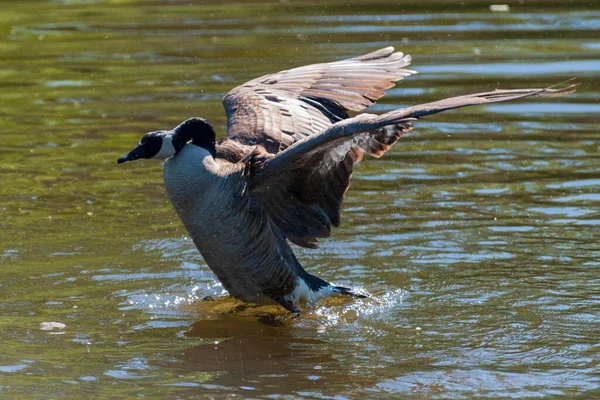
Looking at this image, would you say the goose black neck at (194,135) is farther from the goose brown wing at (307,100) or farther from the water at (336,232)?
the water at (336,232)

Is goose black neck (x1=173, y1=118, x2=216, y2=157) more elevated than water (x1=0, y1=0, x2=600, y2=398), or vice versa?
goose black neck (x1=173, y1=118, x2=216, y2=157)

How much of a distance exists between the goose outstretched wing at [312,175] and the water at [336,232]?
26.9 inches

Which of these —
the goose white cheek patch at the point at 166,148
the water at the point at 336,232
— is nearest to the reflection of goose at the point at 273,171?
the goose white cheek patch at the point at 166,148

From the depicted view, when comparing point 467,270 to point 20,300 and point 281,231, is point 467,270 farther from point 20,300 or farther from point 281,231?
point 20,300

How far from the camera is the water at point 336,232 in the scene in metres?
6.73

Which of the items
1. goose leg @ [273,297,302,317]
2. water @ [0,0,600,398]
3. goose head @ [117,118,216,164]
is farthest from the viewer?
goose leg @ [273,297,302,317]

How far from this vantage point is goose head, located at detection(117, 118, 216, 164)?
7.21 metres

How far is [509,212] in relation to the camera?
9602 millimetres

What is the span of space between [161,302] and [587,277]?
3252mm

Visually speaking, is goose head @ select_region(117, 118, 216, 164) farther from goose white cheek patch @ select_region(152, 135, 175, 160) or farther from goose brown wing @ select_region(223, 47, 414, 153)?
goose brown wing @ select_region(223, 47, 414, 153)

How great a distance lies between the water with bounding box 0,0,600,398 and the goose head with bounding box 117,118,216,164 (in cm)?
126

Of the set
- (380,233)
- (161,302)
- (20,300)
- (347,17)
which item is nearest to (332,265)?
(380,233)

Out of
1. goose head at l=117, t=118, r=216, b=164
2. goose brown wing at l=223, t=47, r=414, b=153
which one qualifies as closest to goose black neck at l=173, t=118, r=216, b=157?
goose head at l=117, t=118, r=216, b=164

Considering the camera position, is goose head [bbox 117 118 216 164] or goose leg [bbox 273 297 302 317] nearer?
goose head [bbox 117 118 216 164]
